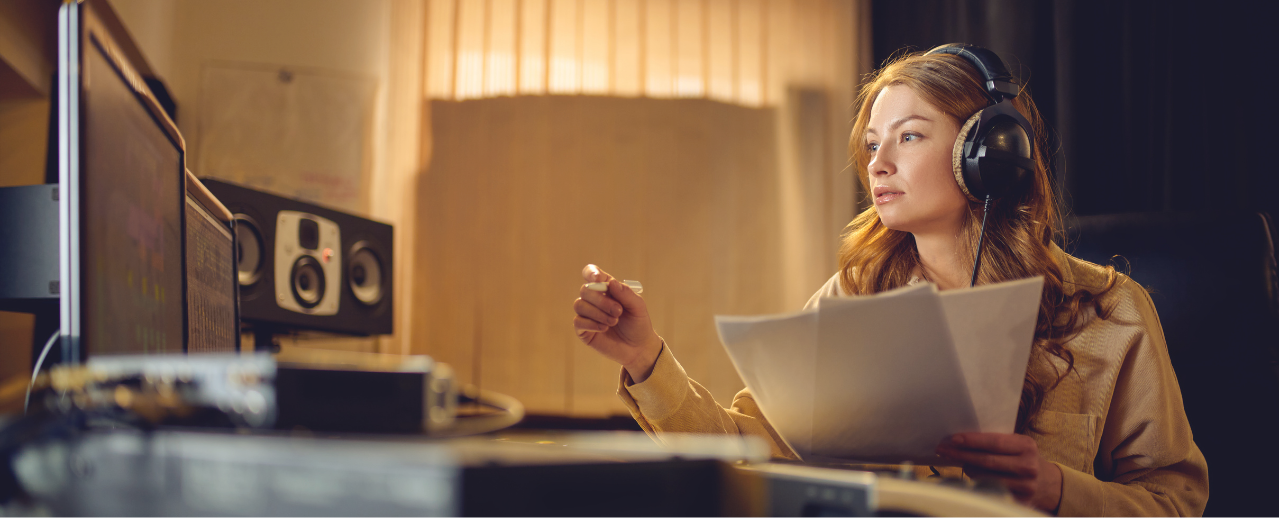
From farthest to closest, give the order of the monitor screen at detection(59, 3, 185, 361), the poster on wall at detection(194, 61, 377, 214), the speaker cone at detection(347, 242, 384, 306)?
the poster on wall at detection(194, 61, 377, 214) → the speaker cone at detection(347, 242, 384, 306) → the monitor screen at detection(59, 3, 185, 361)

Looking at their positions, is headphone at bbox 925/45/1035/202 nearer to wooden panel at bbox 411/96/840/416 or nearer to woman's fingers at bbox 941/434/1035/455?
woman's fingers at bbox 941/434/1035/455

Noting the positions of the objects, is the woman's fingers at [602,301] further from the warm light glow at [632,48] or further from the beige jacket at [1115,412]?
the warm light glow at [632,48]

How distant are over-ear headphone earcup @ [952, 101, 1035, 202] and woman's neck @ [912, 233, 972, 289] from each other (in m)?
0.13

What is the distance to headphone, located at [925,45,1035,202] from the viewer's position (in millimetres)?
851

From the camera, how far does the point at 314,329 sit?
1.88 metres

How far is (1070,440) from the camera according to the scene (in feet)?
2.68

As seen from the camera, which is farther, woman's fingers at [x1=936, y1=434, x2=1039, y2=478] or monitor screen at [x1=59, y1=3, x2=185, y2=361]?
woman's fingers at [x1=936, y1=434, x2=1039, y2=478]

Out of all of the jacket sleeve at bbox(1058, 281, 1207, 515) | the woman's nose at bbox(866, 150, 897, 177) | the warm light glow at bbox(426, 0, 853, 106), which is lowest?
the jacket sleeve at bbox(1058, 281, 1207, 515)

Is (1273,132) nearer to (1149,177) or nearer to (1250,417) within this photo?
(1149,177)

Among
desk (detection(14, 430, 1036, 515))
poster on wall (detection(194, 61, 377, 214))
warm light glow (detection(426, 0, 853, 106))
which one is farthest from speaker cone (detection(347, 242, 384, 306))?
desk (detection(14, 430, 1036, 515))

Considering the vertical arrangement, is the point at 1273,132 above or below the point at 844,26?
below

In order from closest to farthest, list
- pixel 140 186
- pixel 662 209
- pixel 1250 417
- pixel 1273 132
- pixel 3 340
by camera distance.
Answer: pixel 140 186 < pixel 1250 417 < pixel 3 340 < pixel 1273 132 < pixel 662 209

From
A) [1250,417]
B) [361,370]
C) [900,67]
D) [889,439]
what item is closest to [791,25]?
[900,67]

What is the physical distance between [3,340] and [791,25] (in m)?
2.51
